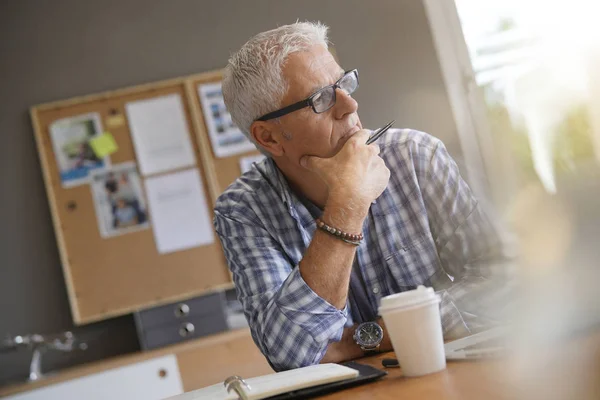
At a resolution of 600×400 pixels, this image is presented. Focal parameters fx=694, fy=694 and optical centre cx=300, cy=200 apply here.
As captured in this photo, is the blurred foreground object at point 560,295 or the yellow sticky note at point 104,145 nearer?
the blurred foreground object at point 560,295

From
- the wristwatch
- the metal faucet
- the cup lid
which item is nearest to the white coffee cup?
the cup lid

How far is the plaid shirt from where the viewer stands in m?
1.03

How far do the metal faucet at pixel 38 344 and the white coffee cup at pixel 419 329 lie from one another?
5.77 ft

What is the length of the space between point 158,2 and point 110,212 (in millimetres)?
774

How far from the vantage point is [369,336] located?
0.92 metres

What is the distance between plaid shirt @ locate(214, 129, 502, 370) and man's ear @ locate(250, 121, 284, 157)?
0.04m

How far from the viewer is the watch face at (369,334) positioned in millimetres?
917

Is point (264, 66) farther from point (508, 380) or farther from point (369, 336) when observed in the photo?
point (508, 380)

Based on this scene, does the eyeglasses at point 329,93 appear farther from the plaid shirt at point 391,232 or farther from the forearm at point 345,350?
the forearm at point 345,350

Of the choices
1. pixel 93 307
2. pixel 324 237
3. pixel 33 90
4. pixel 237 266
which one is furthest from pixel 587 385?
pixel 33 90

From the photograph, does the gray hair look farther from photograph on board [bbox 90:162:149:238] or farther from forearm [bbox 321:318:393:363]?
Result: photograph on board [bbox 90:162:149:238]

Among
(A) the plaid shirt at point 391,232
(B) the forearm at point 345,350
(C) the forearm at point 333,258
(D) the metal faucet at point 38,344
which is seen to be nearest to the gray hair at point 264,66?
(A) the plaid shirt at point 391,232

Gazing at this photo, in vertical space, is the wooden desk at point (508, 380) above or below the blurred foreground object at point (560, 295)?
below

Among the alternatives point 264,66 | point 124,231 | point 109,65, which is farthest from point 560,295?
point 109,65
